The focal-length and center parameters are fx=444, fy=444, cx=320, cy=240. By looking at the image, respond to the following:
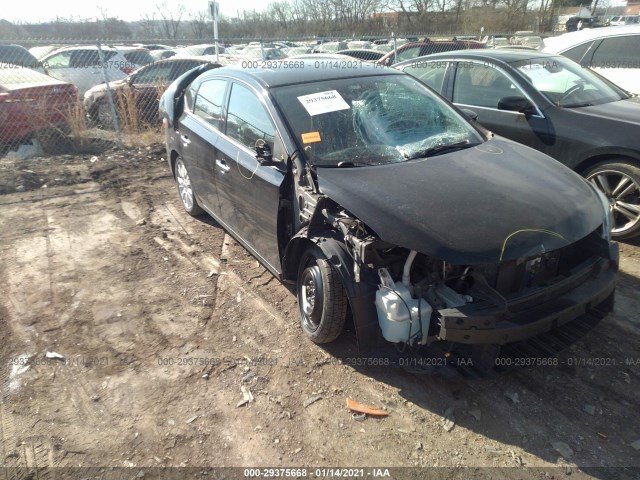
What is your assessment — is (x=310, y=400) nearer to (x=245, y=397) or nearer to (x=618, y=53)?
(x=245, y=397)

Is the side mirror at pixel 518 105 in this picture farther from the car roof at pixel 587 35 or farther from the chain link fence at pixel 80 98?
the car roof at pixel 587 35

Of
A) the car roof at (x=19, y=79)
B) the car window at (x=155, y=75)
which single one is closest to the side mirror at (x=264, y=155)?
the car roof at (x=19, y=79)

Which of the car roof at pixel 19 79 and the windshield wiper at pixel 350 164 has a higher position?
the car roof at pixel 19 79

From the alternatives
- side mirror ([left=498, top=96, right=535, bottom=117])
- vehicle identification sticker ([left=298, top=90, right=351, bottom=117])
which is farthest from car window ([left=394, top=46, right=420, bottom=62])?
vehicle identification sticker ([left=298, top=90, right=351, bottom=117])

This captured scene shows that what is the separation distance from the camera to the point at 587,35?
684cm

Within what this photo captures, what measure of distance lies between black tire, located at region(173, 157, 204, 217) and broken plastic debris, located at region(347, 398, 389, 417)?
325cm

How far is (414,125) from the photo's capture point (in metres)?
3.48

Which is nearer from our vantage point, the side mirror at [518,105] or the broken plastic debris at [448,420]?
the broken plastic debris at [448,420]

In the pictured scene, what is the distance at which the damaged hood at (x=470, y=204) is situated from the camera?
93.7 inches

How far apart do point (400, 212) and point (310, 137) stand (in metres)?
1.00

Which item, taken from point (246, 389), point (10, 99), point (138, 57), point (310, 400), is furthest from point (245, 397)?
point (138, 57)

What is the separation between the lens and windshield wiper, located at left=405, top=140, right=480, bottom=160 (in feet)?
10.5

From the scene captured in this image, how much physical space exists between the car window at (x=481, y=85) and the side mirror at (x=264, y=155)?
10.7 feet

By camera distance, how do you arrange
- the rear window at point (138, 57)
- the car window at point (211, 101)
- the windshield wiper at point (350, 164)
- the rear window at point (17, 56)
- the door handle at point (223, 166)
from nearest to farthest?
the windshield wiper at point (350, 164) < the door handle at point (223, 166) < the car window at point (211, 101) < the rear window at point (17, 56) < the rear window at point (138, 57)
